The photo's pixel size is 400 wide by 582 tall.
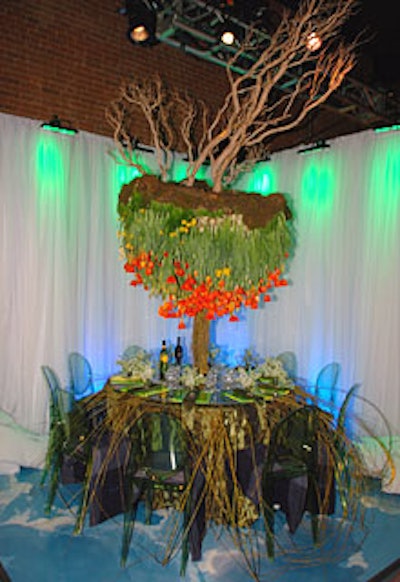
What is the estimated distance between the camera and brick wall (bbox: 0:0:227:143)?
172 inches

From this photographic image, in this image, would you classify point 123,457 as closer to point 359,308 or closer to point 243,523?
point 243,523

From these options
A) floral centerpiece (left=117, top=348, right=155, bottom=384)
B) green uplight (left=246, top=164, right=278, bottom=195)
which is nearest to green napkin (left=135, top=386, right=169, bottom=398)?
floral centerpiece (left=117, top=348, right=155, bottom=384)

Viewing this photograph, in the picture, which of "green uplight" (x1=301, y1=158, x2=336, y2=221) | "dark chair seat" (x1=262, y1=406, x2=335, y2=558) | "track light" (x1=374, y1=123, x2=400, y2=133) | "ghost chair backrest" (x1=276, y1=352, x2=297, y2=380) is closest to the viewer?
"dark chair seat" (x1=262, y1=406, x2=335, y2=558)

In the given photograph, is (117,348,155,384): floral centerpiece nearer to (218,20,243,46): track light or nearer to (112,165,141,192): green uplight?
(112,165,141,192): green uplight

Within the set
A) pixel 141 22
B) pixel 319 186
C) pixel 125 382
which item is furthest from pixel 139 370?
pixel 319 186

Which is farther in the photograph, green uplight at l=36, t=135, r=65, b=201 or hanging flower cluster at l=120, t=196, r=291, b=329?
green uplight at l=36, t=135, r=65, b=201

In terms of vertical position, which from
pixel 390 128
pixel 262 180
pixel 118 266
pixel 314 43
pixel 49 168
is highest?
pixel 314 43

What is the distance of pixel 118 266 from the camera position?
4961mm

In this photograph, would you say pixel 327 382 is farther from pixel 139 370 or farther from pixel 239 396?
pixel 139 370

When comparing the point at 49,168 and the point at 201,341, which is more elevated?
the point at 49,168

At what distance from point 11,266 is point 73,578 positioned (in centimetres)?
248

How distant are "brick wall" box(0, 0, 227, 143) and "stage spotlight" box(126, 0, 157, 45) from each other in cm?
126

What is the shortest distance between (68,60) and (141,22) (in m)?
1.39

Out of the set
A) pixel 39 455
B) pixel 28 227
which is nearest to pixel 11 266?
pixel 28 227
